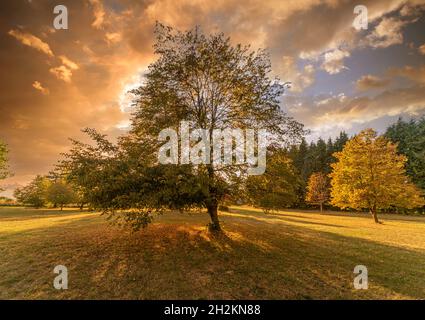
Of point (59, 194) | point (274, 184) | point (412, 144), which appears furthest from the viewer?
point (412, 144)

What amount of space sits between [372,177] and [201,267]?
91.8 feet

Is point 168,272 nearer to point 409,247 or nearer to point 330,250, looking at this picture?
point 330,250

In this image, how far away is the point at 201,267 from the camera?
33.1 feet

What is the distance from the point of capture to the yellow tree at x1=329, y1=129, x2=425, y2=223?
28.6 m

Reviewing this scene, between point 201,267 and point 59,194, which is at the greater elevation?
point 59,194

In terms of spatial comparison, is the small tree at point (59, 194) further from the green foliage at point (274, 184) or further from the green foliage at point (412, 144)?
the green foliage at point (412, 144)

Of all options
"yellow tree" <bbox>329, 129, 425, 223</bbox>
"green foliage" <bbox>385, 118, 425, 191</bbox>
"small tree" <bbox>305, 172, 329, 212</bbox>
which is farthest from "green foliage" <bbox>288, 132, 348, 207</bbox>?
"yellow tree" <bbox>329, 129, 425, 223</bbox>

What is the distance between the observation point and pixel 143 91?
13.6 metres

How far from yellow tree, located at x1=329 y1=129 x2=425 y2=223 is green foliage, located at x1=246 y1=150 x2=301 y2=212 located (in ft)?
64.7

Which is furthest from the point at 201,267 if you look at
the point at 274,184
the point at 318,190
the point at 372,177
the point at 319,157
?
the point at 319,157

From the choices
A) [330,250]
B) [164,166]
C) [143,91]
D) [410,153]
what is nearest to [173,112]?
[143,91]

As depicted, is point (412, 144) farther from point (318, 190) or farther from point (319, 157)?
point (318, 190)

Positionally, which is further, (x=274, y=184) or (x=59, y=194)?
(x=59, y=194)

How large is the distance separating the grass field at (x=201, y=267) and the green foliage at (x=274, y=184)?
8.73ft
